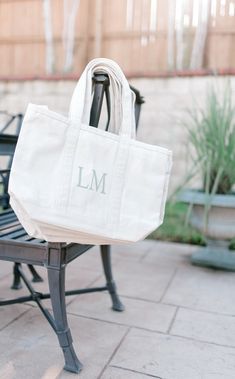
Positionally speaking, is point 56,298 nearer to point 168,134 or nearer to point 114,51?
point 168,134

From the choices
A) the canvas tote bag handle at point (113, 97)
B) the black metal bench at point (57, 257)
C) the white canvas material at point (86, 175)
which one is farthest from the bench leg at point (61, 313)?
the canvas tote bag handle at point (113, 97)

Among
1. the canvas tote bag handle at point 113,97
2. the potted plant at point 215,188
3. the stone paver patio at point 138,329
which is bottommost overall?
the stone paver patio at point 138,329

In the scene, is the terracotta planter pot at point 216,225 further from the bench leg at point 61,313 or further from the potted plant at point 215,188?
the bench leg at point 61,313

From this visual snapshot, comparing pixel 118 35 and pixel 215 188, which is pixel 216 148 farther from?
pixel 118 35

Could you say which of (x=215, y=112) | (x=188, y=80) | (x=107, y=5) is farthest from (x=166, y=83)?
(x=215, y=112)

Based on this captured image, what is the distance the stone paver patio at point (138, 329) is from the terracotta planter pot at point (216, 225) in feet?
0.31

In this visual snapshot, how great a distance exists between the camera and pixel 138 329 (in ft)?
5.56

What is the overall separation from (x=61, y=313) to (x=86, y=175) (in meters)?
0.52

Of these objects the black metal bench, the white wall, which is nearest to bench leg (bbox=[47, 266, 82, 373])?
the black metal bench

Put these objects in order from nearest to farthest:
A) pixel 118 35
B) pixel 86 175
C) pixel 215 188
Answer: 1. pixel 86 175
2. pixel 215 188
3. pixel 118 35

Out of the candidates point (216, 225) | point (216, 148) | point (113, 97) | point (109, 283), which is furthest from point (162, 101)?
point (113, 97)

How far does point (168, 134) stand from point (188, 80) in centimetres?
57

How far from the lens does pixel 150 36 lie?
162 inches

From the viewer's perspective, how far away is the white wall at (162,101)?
385 centimetres
